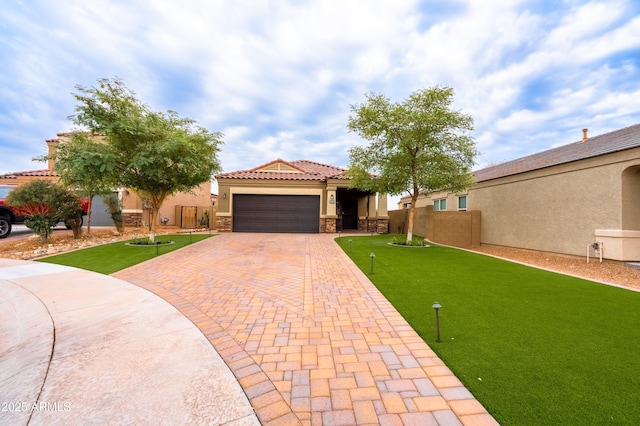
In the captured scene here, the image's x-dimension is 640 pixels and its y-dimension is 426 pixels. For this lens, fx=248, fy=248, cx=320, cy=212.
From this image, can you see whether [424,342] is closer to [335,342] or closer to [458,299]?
[335,342]

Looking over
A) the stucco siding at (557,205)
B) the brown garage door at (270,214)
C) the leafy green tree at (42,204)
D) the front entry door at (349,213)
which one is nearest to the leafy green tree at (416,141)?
the stucco siding at (557,205)

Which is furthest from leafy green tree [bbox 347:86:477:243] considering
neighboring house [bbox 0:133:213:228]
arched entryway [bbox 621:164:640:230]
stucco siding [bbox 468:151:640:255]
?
neighboring house [bbox 0:133:213:228]

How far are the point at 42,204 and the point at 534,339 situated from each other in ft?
53.7

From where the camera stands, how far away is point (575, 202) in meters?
9.14

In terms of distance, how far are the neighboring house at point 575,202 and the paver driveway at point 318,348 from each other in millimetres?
8719

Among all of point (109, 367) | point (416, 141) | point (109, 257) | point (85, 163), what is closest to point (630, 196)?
point (416, 141)

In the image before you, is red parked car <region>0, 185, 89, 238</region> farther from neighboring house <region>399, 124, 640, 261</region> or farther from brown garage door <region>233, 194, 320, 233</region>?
neighboring house <region>399, 124, 640, 261</region>

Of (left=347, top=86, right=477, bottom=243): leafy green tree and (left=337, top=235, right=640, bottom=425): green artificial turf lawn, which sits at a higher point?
(left=347, top=86, right=477, bottom=243): leafy green tree

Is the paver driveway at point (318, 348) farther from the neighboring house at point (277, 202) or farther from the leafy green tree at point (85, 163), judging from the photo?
the neighboring house at point (277, 202)

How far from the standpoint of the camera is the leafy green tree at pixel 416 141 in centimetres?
1038

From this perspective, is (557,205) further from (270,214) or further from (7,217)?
(7,217)

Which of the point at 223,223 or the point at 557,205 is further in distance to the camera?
the point at 223,223

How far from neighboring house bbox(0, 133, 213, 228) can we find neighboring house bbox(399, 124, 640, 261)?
16.5 metres

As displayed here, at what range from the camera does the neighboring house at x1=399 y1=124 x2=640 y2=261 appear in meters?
7.83
